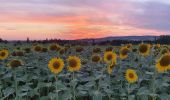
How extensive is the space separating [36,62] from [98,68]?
1351mm

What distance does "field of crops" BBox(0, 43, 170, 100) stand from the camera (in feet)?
23.8

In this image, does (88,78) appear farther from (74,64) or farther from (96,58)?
(96,58)

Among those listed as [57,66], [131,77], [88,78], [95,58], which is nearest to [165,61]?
[131,77]

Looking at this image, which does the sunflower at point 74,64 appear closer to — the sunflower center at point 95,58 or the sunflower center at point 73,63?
the sunflower center at point 73,63

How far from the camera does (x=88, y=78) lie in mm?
7590

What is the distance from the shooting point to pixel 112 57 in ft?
27.0

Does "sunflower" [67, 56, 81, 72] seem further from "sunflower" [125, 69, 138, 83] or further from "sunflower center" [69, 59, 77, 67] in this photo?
"sunflower" [125, 69, 138, 83]

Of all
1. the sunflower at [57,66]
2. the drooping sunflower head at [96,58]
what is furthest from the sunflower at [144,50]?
the sunflower at [57,66]

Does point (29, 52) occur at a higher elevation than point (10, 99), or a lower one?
higher

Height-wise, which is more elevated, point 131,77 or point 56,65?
point 56,65

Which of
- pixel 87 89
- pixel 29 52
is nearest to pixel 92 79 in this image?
pixel 87 89

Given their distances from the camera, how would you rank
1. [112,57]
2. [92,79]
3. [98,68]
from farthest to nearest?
[98,68], [112,57], [92,79]

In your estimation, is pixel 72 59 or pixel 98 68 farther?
pixel 98 68

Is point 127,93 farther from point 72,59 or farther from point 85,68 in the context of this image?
point 85,68
